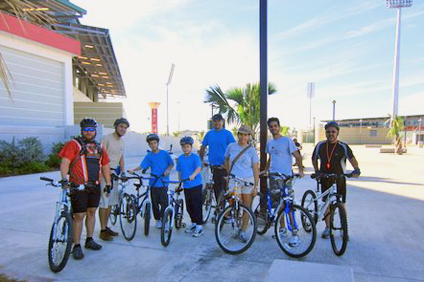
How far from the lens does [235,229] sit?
4.34 metres

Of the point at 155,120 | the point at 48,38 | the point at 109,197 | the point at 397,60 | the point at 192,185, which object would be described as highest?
the point at 397,60

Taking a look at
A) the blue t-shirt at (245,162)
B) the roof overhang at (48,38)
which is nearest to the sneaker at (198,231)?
→ the blue t-shirt at (245,162)

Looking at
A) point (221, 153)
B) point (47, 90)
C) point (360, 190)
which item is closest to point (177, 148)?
point (47, 90)

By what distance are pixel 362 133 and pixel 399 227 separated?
212 feet

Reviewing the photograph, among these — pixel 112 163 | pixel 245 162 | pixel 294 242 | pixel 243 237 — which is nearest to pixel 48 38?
pixel 112 163

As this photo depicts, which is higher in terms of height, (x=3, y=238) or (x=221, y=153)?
(x=221, y=153)

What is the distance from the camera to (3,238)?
4727 mm

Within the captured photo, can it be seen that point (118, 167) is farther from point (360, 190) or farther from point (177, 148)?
point (177, 148)

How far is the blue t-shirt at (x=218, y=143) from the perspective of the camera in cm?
547

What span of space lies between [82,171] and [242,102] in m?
6.30

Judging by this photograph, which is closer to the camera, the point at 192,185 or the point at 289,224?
the point at 289,224

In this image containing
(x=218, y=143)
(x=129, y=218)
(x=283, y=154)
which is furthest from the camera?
(x=218, y=143)

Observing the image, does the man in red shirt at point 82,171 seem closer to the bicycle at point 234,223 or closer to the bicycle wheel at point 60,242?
the bicycle wheel at point 60,242

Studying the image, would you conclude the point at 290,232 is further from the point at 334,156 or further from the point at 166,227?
the point at 166,227
